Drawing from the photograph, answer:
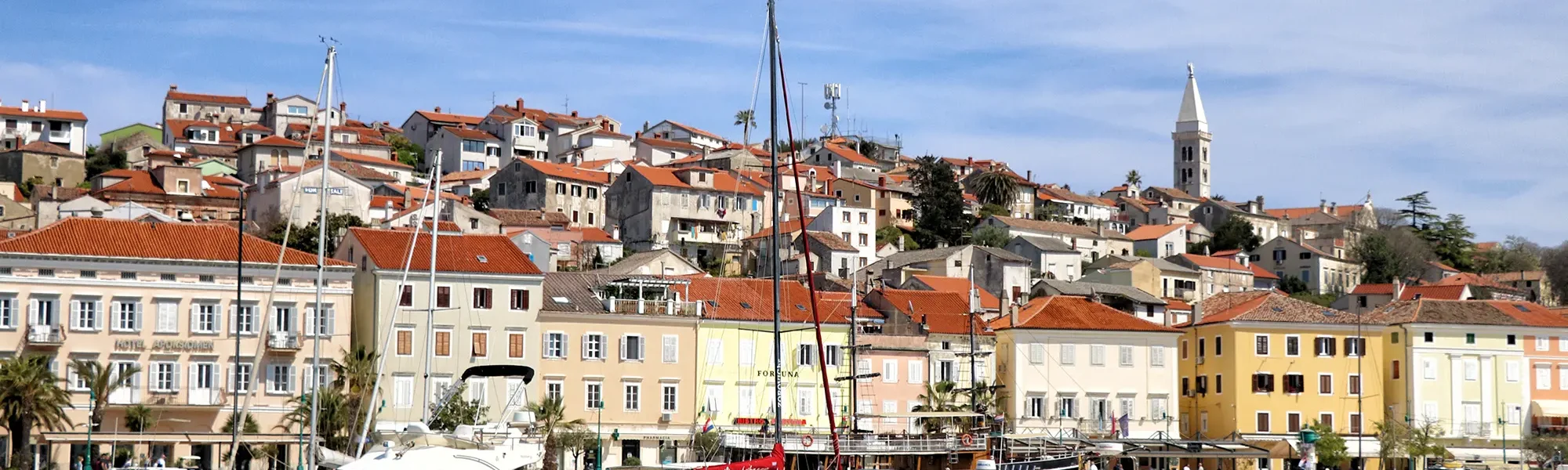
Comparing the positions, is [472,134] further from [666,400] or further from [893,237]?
[666,400]

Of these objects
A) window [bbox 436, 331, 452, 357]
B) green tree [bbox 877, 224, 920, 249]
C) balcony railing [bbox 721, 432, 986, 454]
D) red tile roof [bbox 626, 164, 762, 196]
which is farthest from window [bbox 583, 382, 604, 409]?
green tree [bbox 877, 224, 920, 249]

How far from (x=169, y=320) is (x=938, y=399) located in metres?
28.1

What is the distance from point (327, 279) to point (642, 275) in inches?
491

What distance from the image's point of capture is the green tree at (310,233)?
89.5 meters

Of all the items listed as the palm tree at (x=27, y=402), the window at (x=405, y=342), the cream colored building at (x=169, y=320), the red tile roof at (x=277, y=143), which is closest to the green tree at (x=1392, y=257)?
the red tile roof at (x=277, y=143)

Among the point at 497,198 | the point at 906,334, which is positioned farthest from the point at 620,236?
the point at 906,334

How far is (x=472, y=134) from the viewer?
480 ft

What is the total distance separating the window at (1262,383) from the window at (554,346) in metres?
30.1

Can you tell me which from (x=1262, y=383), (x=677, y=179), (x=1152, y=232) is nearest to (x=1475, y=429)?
(x=1262, y=383)

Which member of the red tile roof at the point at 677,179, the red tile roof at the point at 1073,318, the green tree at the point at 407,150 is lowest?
the red tile roof at the point at 1073,318

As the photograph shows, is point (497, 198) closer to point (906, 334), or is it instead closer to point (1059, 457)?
point (906, 334)

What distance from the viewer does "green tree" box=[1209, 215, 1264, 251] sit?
15262cm

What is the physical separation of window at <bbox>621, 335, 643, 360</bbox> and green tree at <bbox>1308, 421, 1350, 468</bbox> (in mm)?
27761

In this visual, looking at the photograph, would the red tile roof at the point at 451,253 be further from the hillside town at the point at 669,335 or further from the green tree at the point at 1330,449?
the green tree at the point at 1330,449
